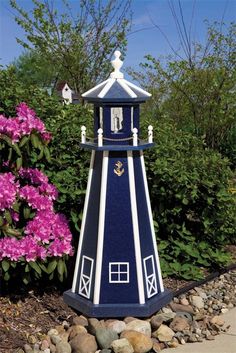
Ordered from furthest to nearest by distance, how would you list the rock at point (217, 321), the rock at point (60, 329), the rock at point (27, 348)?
the rock at point (217, 321) → the rock at point (60, 329) → the rock at point (27, 348)

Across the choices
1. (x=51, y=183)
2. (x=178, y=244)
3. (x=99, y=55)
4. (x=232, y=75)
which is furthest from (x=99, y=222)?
(x=99, y=55)

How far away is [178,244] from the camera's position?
18.0 ft

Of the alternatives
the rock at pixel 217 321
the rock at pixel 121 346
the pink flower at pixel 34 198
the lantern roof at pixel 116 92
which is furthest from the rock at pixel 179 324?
the lantern roof at pixel 116 92

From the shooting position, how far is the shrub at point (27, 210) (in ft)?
14.0

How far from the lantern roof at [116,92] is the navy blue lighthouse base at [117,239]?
1.28 feet

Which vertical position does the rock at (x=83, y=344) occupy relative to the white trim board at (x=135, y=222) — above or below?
below

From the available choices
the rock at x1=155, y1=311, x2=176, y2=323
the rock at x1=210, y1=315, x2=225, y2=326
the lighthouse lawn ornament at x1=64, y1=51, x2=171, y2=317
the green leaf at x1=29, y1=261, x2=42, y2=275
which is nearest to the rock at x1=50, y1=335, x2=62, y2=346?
the lighthouse lawn ornament at x1=64, y1=51, x2=171, y2=317

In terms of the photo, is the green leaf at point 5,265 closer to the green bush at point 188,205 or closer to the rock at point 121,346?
the rock at point 121,346

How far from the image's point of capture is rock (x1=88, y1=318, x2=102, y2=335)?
4.09 m

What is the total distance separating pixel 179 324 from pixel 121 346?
614 millimetres

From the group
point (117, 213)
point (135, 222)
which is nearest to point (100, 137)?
point (117, 213)

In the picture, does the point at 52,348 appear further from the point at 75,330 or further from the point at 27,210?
the point at 27,210

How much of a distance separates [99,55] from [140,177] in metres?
8.37

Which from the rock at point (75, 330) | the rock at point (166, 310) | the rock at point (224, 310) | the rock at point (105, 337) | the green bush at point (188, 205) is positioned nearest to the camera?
the rock at point (105, 337)
